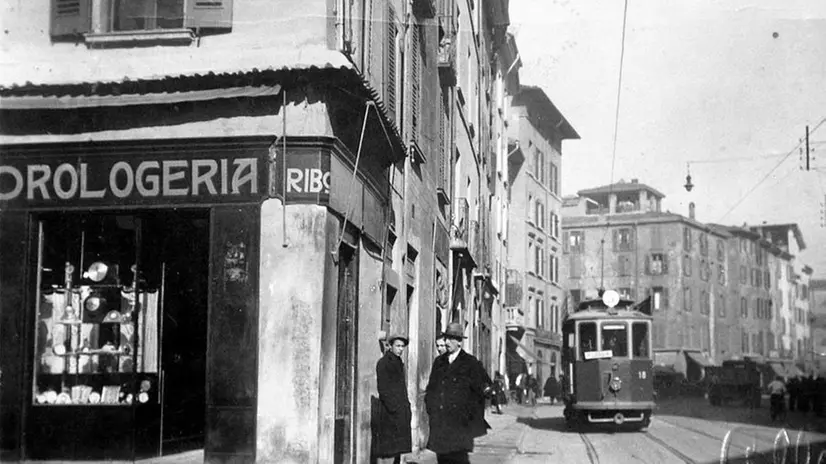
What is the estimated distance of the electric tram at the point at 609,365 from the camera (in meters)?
20.9

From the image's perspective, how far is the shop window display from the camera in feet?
31.8

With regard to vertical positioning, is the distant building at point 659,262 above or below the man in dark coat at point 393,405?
above

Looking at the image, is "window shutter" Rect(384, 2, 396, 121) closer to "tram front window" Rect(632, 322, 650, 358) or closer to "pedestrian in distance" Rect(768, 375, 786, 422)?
"tram front window" Rect(632, 322, 650, 358)

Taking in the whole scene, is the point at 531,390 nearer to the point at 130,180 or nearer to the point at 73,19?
the point at 130,180

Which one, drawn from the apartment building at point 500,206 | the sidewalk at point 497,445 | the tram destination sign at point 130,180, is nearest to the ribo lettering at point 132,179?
the tram destination sign at point 130,180

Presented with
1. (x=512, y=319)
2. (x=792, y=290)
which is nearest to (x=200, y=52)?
(x=512, y=319)

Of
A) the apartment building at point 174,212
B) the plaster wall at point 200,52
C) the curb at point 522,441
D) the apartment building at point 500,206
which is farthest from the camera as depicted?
the apartment building at point 500,206

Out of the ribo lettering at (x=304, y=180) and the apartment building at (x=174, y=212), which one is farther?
the ribo lettering at (x=304, y=180)

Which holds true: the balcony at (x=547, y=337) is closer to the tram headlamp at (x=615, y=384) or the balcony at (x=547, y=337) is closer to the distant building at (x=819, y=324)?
the distant building at (x=819, y=324)

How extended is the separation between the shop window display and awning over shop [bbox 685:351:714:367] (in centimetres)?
5394

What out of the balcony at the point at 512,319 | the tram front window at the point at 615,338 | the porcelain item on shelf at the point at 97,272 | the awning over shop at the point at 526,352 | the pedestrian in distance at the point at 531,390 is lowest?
the pedestrian in distance at the point at 531,390

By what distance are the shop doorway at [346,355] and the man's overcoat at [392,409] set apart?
551 mm

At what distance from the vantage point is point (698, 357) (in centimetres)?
6319

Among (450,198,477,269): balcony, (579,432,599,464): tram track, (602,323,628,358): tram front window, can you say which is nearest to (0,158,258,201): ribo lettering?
(579,432,599,464): tram track
